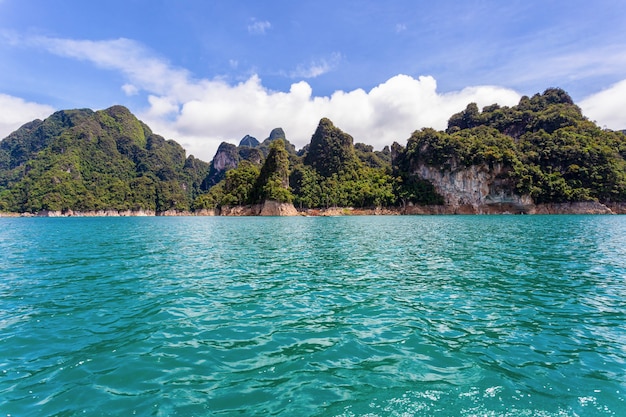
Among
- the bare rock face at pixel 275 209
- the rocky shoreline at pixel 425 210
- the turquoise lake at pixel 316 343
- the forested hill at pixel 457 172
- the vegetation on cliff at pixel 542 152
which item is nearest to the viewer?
the turquoise lake at pixel 316 343

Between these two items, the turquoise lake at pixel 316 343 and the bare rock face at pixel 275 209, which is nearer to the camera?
the turquoise lake at pixel 316 343

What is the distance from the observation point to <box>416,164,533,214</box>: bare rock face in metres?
122

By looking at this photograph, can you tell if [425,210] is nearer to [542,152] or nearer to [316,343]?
[542,152]

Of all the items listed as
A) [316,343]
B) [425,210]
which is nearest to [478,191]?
[425,210]

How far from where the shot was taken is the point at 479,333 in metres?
8.05

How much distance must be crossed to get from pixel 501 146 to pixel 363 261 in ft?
432

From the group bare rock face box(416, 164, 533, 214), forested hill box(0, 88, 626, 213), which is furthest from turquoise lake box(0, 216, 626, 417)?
bare rock face box(416, 164, 533, 214)

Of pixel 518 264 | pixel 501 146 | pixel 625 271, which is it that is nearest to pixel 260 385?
pixel 518 264

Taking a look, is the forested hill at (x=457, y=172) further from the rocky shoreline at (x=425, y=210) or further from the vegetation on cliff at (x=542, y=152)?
the rocky shoreline at (x=425, y=210)

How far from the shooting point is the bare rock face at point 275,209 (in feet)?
422

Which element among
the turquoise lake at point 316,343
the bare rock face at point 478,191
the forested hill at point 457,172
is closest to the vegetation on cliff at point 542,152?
the forested hill at point 457,172

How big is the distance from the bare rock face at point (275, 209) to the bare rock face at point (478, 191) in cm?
6215

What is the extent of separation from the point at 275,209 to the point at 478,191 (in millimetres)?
78455

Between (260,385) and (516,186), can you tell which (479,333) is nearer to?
(260,385)
